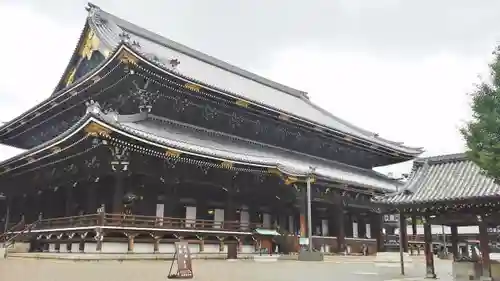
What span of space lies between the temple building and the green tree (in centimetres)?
614

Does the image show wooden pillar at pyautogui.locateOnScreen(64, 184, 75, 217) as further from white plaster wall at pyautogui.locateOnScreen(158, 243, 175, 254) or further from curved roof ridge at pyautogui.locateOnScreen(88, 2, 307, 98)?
curved roof ridge at pyautogui.locateOnScreen(88, 2, 307, 98)

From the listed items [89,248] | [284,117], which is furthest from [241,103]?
[89,248]

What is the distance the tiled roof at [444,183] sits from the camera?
1662 centimetres

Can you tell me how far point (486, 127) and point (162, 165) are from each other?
17603 mm

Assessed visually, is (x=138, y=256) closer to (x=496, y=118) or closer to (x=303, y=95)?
(x=496, y=118)

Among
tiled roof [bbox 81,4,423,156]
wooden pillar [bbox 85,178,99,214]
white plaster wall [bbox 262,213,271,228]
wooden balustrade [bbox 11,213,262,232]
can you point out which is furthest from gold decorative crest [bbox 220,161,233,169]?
wooden pillar [bbox 85,178,99,214]

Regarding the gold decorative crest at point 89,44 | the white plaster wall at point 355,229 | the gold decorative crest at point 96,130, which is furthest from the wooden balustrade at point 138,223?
the white plaster wall at point 355,229

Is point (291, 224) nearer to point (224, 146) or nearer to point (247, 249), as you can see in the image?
point (247, 249)

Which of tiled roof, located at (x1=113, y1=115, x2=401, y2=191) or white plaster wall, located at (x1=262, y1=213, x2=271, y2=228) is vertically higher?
tiled roof, located at (x1=113, y1=115, x2=401, y2=191)

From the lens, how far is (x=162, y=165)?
26.2 meters

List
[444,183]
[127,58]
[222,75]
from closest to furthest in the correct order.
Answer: [444,183] → [127,58] → [222,75]

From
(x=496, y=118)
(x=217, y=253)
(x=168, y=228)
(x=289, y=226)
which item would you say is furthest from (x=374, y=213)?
(x=496, y=118)

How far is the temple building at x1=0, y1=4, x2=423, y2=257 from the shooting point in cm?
2452

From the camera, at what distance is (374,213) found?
41.1 m
